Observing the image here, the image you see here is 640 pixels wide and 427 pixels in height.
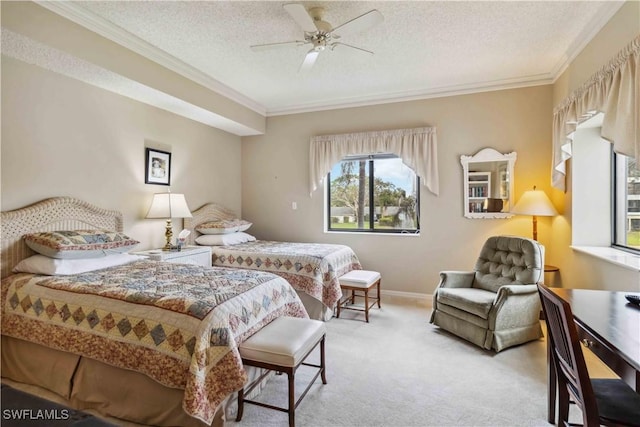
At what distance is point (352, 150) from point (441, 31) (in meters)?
1.96

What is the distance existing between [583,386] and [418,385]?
1151 mm

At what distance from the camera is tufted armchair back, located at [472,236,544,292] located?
293 centimetres

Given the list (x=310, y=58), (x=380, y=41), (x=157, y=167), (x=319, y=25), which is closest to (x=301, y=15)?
(x=319, y=25)

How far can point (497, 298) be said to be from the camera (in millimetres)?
2711

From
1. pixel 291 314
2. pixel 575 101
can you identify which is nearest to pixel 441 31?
pixel 575 101

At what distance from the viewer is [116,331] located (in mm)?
1825

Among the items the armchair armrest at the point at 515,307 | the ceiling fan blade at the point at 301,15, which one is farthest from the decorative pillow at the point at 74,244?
the armchair armrest at the point at 515,307

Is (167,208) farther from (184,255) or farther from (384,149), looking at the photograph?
(384,149)

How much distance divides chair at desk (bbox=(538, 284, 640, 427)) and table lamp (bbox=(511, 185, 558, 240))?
7.11 ft

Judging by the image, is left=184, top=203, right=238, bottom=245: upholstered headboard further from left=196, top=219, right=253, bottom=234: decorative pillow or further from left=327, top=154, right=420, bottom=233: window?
left=327, top=154, right=420, bottom=233: window

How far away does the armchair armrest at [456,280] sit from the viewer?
3299mm

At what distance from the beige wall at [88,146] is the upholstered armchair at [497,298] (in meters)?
3.37

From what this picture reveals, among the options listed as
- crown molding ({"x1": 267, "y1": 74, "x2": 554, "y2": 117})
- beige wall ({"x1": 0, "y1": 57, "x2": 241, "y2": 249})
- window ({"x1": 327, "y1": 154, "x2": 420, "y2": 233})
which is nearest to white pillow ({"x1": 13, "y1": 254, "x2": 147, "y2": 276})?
beige wall ({"x1": 0, "y1": 57, "x2": 241, "y2": 249})

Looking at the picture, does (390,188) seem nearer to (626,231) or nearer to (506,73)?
(506,73)
